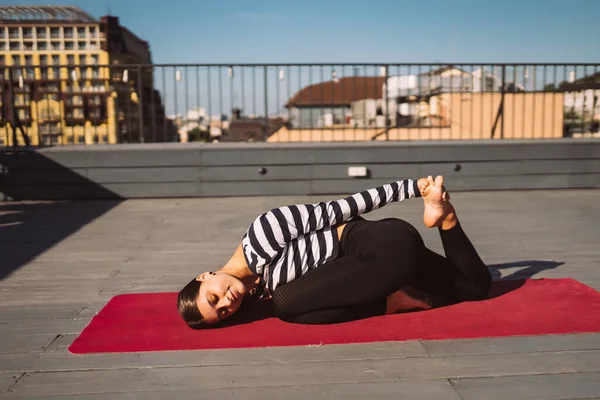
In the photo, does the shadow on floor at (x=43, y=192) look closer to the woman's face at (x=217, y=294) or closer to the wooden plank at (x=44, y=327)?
the wooden plank at (x=44, y=327)

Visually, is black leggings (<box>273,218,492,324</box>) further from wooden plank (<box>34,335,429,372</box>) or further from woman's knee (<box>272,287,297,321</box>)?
wooden plank (<box>34,335,429,372</box>)

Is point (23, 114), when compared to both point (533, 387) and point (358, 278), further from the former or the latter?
point (533, 387)

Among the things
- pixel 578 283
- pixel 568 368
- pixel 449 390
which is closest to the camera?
pixel 449 390

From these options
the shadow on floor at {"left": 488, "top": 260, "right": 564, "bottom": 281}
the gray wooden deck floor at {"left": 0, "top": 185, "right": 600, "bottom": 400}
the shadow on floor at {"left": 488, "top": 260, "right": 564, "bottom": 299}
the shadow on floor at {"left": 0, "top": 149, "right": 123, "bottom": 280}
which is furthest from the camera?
the shadow on floor at {"left": 0, "top": 149, "right": 123, "bottom": 280}

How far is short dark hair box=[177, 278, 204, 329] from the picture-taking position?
252 cm

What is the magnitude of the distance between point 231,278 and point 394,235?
0.78 meters

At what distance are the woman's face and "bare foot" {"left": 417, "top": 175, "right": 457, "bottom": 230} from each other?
3.14 ft

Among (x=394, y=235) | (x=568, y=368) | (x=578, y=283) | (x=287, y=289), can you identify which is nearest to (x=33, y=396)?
(x=287, y=289)

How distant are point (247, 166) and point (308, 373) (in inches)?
212

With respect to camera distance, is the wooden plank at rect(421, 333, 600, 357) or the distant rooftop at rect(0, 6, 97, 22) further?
the distant rooftop at rect(0, 6, 97, 22)

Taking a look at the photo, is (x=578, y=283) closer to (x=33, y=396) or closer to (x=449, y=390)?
(x=449, y=390)

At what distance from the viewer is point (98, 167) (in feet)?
23.8

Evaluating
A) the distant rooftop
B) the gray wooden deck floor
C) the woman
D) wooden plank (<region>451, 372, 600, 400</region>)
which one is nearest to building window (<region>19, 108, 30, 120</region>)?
the distant rooftop

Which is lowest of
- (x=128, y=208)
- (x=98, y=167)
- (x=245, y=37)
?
(x=128, y=208)
